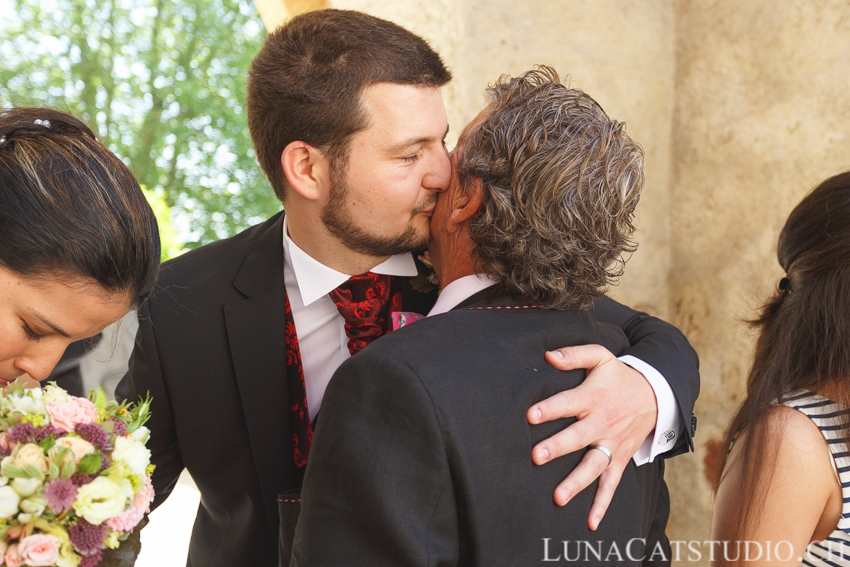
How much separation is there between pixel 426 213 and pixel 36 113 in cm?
92

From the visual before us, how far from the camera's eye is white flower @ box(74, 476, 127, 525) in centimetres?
118

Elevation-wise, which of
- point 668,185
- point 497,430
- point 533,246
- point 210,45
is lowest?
point 497,430

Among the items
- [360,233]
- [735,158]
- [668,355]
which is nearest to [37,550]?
[360,233]

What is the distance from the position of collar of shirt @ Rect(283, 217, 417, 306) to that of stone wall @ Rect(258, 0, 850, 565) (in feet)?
3.57

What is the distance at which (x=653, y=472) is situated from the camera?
1.65 meters

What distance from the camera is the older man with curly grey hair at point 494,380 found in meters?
1.18

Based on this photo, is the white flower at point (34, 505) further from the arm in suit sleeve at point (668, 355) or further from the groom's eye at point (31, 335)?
the arm in suit sleeve at point (668, 355)

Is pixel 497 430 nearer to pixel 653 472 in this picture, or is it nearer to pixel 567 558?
pixel 567 558

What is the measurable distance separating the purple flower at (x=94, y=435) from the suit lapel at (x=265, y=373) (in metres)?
0.61

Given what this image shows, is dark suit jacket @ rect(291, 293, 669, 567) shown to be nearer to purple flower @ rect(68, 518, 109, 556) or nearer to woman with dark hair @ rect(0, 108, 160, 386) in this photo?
purple flower @ rect(68, 518, 109, 556)

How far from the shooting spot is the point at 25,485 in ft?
3.72

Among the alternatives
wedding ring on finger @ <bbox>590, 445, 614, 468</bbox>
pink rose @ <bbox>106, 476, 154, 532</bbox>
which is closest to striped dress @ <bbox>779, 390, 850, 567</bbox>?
wedding ring on finger @ <bbox>590, 445, 614, 468</bbox>

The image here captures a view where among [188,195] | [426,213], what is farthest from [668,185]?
[188,195]

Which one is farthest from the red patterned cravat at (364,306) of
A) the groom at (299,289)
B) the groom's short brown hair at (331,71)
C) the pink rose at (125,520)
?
the pink rose at (125,520)
